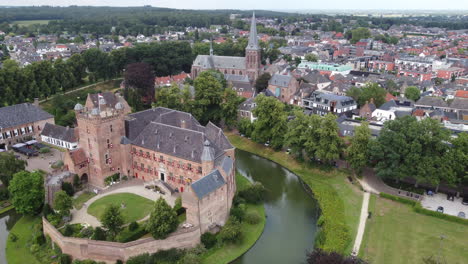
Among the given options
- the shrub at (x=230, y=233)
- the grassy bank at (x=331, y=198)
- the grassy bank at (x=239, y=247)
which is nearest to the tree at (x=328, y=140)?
the grassy bank at (x=331, y=198)

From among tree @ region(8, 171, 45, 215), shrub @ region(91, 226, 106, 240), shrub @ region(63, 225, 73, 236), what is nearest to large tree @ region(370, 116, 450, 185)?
shrub @ region(91, 226, 106, 240)

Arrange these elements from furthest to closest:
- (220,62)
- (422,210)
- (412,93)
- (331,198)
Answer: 1. (220,62)
2. (412,93)
3. (331,198)
4. (422,210)

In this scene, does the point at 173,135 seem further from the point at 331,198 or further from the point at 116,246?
the point at 331,198

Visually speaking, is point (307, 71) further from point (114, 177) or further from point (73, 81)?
point (114, 177)

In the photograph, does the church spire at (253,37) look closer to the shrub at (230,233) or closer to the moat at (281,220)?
the moat at (281,220)

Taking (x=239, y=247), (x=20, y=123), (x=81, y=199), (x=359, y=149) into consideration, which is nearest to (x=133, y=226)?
(x=239, y=247)

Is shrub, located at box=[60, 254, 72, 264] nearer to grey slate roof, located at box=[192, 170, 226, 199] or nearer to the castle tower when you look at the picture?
the castle tower
